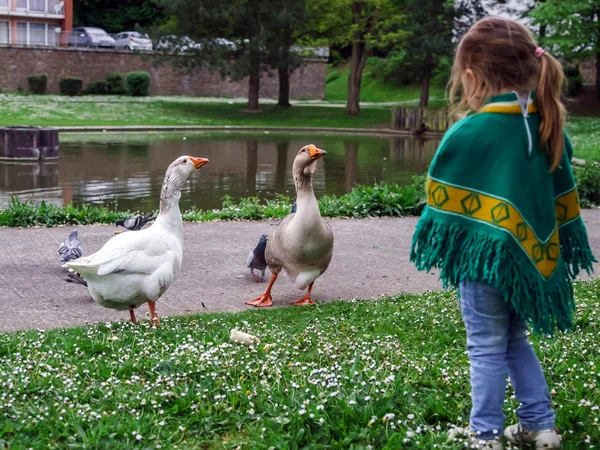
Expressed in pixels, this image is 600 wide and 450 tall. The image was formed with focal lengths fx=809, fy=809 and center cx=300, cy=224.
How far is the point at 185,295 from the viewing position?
7.23 metres

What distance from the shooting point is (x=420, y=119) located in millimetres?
38250

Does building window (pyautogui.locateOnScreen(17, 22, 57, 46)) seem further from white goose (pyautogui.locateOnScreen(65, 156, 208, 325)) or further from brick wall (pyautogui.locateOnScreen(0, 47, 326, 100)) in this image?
white goose (pyautogui.locateOnScreen(65, 156, 208, 325))

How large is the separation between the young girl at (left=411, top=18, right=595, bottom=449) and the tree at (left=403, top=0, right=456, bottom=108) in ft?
120

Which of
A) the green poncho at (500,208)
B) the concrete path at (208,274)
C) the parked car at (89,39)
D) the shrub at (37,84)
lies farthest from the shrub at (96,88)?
the green poncho at (500,208)

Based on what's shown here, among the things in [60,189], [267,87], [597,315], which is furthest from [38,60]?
[597,315]

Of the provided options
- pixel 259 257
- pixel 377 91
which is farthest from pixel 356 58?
pixel 259 257

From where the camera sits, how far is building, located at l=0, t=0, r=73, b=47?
54719 millimetres

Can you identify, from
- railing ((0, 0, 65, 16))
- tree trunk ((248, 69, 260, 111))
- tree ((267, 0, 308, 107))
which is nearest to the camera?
tree ((267, 0, 308, 107))

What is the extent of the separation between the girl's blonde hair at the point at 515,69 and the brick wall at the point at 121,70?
1677 inches

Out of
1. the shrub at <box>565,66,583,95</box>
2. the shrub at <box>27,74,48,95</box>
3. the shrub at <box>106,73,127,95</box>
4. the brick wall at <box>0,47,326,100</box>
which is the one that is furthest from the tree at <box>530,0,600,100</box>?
the shrub at <box>27,74,48,95</box>

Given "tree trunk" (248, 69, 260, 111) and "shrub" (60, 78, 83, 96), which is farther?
"shrub" (60, 78, 83, 96)

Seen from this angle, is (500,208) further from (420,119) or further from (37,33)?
(37,33)

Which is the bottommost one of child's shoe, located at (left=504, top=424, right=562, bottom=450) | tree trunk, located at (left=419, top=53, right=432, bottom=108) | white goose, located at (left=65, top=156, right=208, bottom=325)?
child's shoe, located at (left=504, top=424, right=562, bottom=450)

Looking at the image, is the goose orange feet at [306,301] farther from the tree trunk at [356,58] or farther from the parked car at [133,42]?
the parked car at [133,42]
